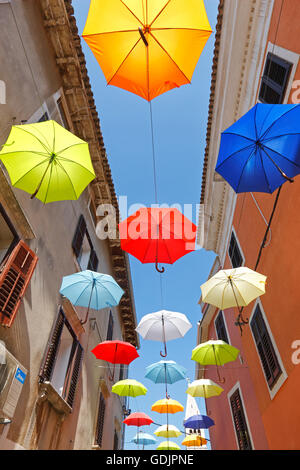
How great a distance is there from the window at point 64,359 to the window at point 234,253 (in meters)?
6.35

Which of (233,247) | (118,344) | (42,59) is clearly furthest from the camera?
(233,247)

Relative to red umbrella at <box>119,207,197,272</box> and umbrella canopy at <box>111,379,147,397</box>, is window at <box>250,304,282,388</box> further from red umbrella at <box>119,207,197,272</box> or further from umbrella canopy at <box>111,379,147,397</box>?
umbrella canopy at <box>111,379,147,397</box>

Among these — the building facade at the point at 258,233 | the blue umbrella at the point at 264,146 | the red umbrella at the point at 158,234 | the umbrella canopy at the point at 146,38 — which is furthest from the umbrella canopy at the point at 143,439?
the umbrella canopy at the point at 146,38

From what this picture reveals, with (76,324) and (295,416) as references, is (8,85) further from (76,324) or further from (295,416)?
(295,416)

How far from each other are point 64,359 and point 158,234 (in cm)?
504

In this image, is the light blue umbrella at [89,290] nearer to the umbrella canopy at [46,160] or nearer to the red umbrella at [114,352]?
the red umbrella at [114,352]

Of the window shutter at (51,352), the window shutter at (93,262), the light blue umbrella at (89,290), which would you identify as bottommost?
the window shutter at (51,352)

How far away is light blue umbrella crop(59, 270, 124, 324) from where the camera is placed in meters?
7.90

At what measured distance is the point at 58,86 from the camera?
29.6 ft

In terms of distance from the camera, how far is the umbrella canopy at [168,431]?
603 inches

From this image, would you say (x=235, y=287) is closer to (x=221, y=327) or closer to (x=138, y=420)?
(x=221, y=327)

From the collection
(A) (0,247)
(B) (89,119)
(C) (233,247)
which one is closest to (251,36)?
(B) (89,119)

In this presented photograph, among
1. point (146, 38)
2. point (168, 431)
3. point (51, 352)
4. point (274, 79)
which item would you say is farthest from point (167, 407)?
point (146, 38)

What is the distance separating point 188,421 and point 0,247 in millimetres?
10705
